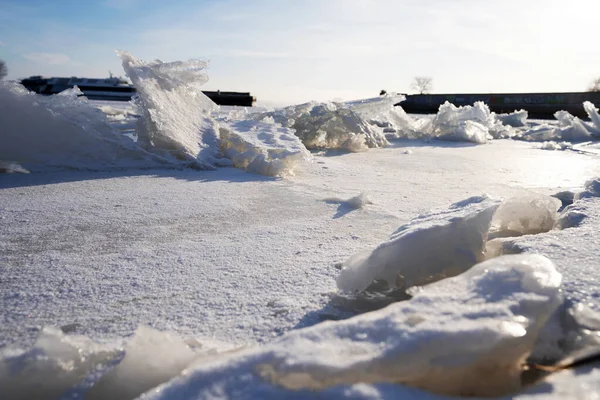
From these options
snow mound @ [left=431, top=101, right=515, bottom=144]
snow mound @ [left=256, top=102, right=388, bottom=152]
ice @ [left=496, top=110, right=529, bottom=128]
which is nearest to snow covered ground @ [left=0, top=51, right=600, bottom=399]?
snow mound @ [left=256, top=102, right=388, bottom=152]

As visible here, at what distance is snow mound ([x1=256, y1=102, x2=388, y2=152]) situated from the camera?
4031 millimetres

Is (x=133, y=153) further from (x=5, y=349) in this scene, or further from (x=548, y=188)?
(x=548, y=188)

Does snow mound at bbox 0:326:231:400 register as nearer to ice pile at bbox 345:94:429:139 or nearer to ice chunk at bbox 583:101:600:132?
ice pile at bbox 345:94:429:139

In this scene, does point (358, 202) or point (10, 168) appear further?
point (10, 168)

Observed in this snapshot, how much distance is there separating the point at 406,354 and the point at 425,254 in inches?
15.8

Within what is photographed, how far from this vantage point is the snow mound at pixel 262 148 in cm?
252

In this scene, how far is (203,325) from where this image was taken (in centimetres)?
83

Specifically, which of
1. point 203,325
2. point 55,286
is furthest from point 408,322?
point 55,286

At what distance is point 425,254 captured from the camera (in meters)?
0.94

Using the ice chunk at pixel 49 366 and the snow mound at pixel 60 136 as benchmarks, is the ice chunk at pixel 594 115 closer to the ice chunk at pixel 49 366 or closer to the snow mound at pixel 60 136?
the snow mound at pixel 60 136

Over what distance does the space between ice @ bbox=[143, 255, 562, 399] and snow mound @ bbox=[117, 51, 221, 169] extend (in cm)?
213

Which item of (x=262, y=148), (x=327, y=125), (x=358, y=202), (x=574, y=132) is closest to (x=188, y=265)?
(x=358, y=202)

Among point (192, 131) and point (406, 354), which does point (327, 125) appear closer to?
point (192, 131)

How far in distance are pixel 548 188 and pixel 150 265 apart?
2.04m
